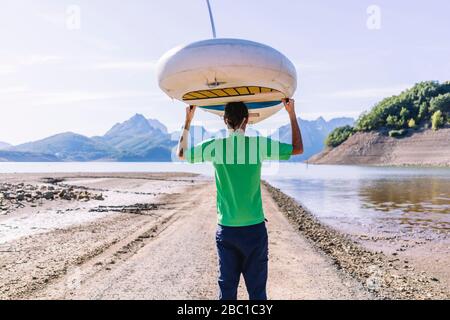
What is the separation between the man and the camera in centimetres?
368

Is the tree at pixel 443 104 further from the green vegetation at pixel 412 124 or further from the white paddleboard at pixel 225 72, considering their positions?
the white paddleboard at pixel 225 72

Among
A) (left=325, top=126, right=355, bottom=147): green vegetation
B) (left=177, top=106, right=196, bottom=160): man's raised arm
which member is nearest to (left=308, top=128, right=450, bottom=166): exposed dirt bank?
(left=325, top=126, right=355, bottom=147): green vegetation

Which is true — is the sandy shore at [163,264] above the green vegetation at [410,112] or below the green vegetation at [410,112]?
below

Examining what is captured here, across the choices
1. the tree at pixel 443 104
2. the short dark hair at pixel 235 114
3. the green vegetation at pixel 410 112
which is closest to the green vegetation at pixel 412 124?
the green vegetation at pixel 410 112

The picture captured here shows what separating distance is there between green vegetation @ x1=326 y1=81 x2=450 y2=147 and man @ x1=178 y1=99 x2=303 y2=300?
499ft

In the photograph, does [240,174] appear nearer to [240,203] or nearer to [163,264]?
[240,203]

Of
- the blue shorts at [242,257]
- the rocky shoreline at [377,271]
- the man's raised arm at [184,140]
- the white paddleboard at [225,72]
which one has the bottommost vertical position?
the rocky shoreline at [377,271]

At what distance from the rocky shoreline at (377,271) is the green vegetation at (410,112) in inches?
5644

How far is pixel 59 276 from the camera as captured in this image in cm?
757

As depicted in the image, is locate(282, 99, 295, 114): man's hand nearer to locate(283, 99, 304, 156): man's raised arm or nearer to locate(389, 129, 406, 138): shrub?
locate(283, 99, 304, 156): man's raised arm

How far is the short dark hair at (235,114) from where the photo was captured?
3766 millimetres

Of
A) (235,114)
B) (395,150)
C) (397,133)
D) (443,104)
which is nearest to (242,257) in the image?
(235,114)

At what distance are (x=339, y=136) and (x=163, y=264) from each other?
181 metres

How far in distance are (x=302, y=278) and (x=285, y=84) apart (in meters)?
3.88
